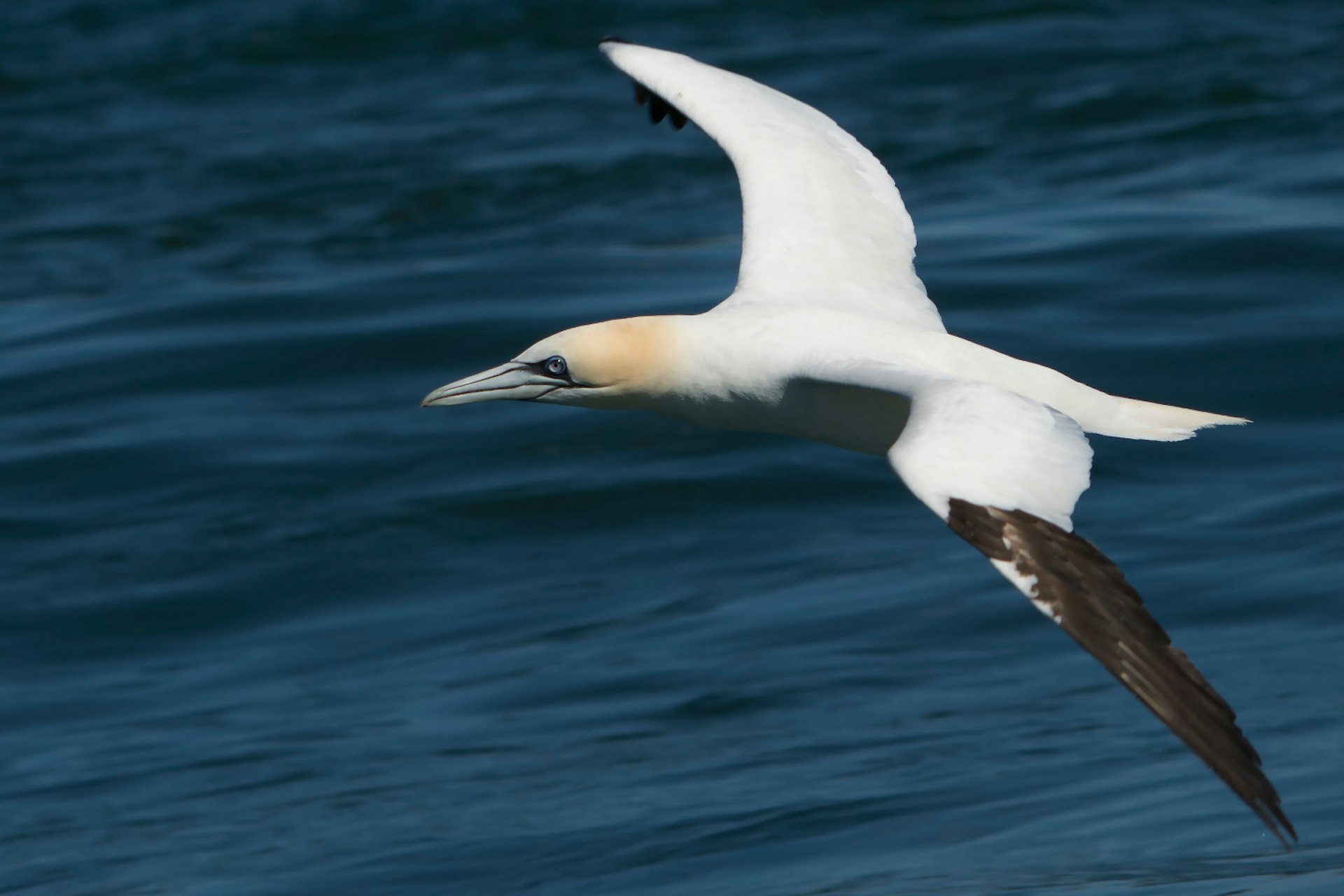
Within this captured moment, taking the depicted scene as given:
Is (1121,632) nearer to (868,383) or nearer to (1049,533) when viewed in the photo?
(1049,533)

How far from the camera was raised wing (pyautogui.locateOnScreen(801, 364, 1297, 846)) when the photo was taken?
20.9 feet

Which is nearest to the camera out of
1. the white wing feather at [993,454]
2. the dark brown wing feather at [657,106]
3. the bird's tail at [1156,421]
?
the white wing feather at [993,454]

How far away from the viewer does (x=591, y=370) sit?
9156 mm

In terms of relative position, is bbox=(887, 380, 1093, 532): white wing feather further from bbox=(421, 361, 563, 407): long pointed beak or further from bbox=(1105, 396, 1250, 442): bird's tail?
bbox=(421, 361, 563, 407): long pointed beak

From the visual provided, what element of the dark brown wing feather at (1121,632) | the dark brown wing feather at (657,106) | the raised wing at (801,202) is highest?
the dark brown wing feather at (657,106)

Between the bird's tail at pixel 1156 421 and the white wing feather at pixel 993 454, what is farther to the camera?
the bird's tail at pixel 1156 421

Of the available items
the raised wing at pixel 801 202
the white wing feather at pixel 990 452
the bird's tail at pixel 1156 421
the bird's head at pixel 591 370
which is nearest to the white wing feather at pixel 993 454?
the white wing feather at pixel 990 452

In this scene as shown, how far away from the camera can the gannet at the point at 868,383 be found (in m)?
6.70

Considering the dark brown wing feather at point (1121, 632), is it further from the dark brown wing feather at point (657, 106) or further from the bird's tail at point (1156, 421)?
the dark brown wing feather at point (657, 106)

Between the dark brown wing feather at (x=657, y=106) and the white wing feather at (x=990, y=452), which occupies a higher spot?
the dark brown wing feather at (x=657, y=106)

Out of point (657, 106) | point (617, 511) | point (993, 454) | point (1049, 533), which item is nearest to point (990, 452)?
point (993, 454)

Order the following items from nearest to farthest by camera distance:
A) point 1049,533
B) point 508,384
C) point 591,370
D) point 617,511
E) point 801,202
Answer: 1. point 1049,533
2. point 591,370
3. point 508,384
4. point 801,202
5. point 617,511

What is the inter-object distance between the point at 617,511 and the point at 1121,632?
10.2 meters

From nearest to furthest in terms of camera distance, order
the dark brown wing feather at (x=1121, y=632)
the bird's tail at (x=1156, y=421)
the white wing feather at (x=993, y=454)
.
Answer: the dark brown wing feather at (x=1121, y=632) → the white wing feather at (x=993, y=454) → the bird's tail at (x=1156, y=421)
